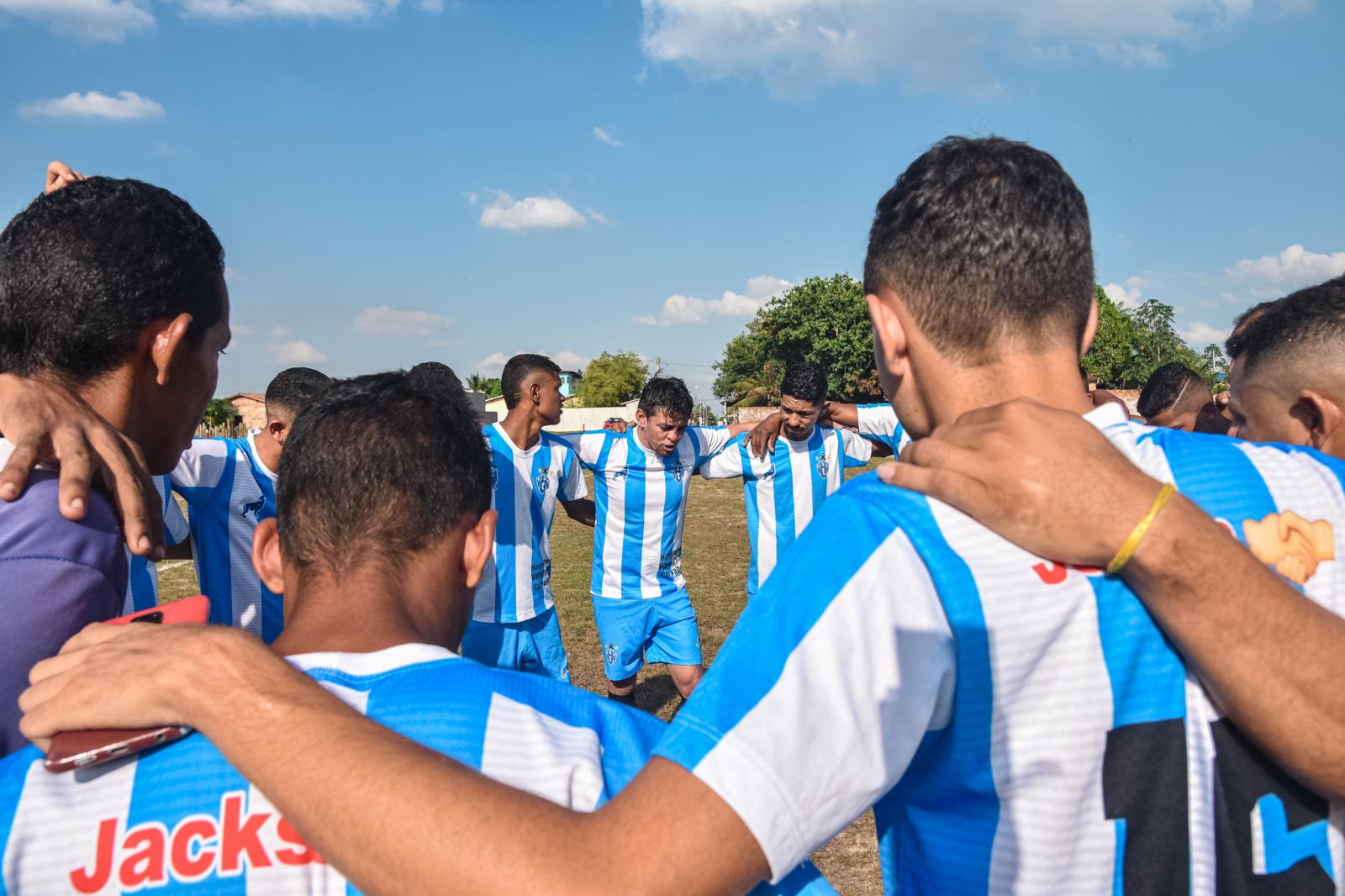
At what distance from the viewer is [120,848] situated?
1.21m

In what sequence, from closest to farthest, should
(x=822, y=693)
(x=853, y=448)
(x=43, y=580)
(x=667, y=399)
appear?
1. (x=822, y=693)
2. (x=43, y=580)
3. (x=667, y=399)
4. (x=853, y=448)

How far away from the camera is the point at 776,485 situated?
23.8 ft

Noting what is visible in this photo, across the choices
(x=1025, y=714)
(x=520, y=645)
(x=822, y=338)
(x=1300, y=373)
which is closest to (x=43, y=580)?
(x=1025, y=714)

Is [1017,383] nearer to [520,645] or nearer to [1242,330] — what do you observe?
[1242,330]

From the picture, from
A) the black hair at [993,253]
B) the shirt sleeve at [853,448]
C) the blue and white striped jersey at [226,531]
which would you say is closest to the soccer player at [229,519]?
the blue and white striped jersey at [226,531]

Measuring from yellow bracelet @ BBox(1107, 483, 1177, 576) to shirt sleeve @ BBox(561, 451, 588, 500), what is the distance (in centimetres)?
543

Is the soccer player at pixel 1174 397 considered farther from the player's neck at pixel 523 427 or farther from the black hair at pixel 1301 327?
the player's neck at pixel 523 427

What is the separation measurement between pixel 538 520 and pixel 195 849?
16.0 ft

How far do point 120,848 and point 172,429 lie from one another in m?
1.14

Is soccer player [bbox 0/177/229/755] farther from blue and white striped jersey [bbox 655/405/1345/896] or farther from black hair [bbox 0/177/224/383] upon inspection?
blue and white striped jersey [bbox 655/405/1345/896]

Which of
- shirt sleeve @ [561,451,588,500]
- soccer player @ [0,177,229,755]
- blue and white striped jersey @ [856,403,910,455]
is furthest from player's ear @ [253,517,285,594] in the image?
blue and white striped jersey @ [856,403,910,455]

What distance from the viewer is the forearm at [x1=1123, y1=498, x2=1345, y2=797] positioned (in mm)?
1104

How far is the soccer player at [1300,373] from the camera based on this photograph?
6.88ft

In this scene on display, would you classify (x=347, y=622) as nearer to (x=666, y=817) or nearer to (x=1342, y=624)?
(x=666, y=817)
